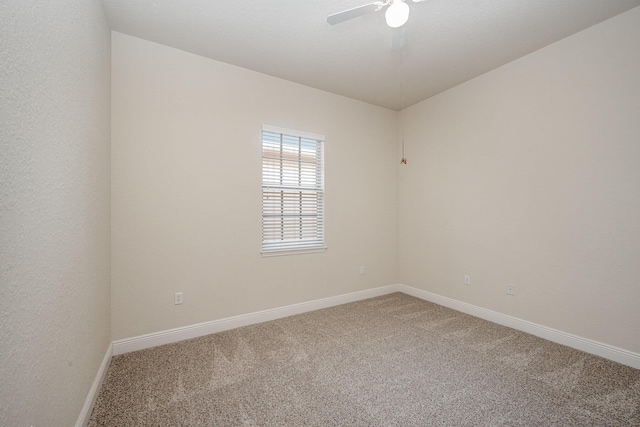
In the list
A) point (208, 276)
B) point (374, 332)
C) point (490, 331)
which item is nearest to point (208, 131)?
point (208, 276)

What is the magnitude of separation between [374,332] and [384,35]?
2892 mm

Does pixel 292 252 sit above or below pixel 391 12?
below

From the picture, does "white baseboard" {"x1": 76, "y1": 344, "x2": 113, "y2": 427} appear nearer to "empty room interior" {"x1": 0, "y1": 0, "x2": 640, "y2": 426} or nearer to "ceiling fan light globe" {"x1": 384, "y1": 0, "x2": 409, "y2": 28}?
"empty room interior" {"x1": 0, "y1": 0, "x2": 640, "y2": 426}

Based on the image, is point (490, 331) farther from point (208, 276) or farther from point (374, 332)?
point (208, 276)

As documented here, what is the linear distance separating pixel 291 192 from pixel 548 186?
269 centimetres

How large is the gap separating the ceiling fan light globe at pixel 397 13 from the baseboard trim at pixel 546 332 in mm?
3041

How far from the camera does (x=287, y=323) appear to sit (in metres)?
3.00

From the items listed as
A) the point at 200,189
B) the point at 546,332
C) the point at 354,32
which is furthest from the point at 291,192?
the point at 546,332

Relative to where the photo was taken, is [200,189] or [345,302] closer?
[200,189]

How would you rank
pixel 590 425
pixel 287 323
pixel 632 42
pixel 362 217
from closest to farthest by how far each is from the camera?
1. pixel 590 425
2. pixel 632 42
3. pixel 287 323
4. pixel 362 217

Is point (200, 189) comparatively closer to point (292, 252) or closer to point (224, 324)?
point (292, 252)

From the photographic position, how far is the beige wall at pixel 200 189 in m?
2.40

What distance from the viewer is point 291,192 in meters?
3.32

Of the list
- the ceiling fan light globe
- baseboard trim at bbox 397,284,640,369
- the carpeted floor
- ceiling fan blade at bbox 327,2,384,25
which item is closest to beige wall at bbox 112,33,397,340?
the carpeted floor
